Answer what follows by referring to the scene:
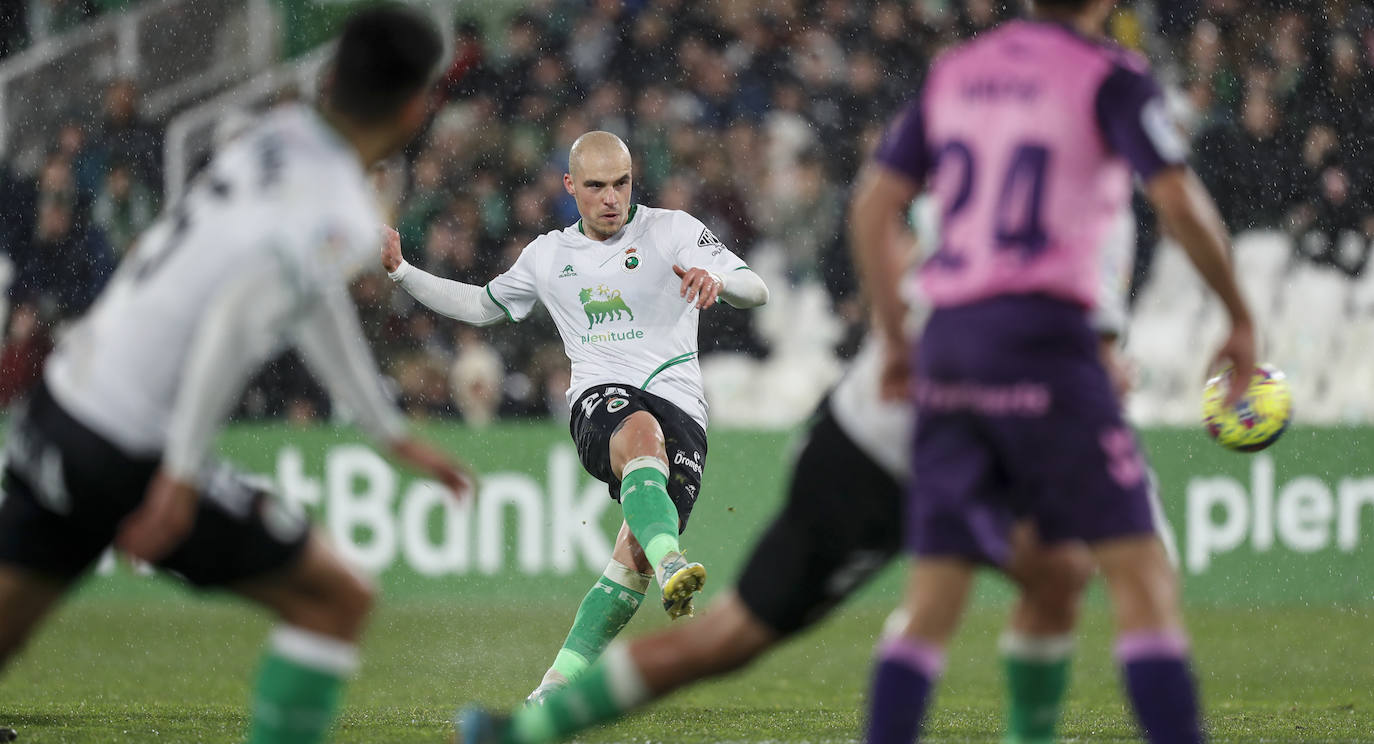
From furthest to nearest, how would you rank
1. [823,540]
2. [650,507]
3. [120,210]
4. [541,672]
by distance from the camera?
[120,210] < [541,672] < [650,507] < [823,540]

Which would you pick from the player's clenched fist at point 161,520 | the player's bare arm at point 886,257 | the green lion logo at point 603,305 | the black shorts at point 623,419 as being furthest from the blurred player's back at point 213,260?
the green lion logo at point 603,305

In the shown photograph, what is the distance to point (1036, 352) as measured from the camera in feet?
11.8

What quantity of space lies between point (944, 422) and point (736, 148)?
10680 mm

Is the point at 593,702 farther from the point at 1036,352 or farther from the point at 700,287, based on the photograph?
the point at 700,287

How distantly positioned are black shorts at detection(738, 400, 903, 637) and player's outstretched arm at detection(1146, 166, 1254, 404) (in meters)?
0.82

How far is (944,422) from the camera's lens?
362cm

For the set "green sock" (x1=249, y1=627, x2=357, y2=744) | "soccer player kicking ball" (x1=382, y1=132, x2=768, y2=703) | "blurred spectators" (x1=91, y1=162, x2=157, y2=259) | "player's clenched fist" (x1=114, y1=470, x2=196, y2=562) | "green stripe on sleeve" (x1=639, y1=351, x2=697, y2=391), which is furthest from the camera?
"blurred spectators" (x1=91, y1=162, x2=157, y2=259)

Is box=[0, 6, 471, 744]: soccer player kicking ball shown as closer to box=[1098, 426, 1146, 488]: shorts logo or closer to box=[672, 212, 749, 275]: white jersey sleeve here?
box=[1098, 426, 1146, 488]: shorts logo

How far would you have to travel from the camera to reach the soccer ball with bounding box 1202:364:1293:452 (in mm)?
5379

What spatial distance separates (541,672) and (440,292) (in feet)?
8.27

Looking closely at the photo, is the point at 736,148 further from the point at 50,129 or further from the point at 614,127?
the point at 50,129

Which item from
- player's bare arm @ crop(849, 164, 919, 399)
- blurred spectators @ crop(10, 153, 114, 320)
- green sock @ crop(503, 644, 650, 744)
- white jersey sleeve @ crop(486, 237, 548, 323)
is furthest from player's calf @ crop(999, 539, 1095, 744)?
blurred spectators @ crop(10, 153, 114, 320)

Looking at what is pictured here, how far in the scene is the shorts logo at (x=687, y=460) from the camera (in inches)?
272

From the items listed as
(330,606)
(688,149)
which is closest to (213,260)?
(330,606)
